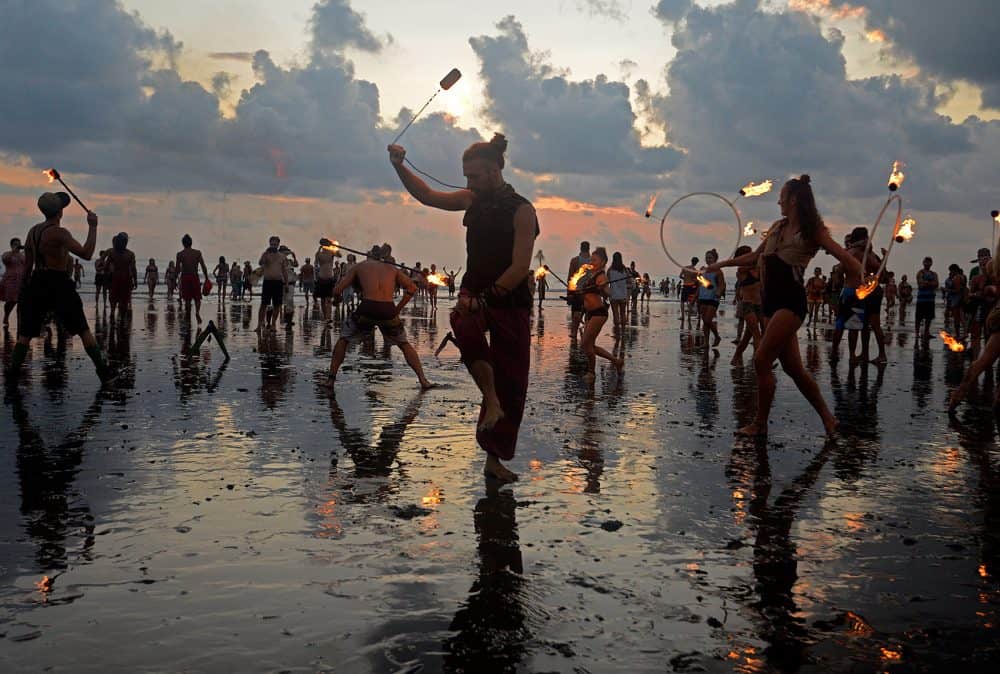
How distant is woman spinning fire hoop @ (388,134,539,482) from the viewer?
21.5 feet

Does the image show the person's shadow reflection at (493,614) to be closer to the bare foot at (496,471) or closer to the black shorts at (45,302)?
the bare foot at (496,471)

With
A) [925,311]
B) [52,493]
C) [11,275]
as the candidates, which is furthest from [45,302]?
[925,311]

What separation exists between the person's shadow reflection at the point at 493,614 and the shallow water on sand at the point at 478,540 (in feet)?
0.05

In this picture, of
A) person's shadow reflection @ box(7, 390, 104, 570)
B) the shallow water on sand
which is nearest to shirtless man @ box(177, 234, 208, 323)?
the shallow water on sand

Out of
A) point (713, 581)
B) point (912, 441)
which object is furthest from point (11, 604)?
point (912, 441)

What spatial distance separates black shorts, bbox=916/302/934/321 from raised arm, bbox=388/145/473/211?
2134 cm

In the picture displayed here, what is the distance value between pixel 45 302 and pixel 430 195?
634 centimetres

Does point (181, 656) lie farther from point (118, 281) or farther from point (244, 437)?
point (118, 281)

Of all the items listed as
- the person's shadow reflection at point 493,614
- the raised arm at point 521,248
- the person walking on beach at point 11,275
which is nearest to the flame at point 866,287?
the raised arm at point 521,248

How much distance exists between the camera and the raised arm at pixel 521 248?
6.47m

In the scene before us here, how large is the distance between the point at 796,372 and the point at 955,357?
41.6 ft

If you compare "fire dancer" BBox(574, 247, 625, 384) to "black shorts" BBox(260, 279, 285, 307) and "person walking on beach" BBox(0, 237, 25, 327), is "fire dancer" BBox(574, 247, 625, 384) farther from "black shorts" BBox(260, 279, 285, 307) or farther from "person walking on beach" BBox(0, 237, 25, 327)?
"person walking on beach" BBox(0, 237, 25, 327)

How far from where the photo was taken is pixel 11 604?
4.04m

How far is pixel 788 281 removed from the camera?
8.65m
